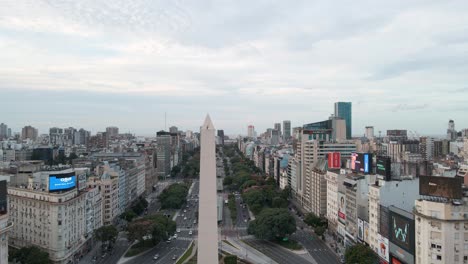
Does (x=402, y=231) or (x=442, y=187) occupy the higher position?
(x=442, y=187)

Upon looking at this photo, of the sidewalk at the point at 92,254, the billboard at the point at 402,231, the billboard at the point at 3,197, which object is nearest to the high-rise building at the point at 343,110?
the sidewalk at the point at 92,254

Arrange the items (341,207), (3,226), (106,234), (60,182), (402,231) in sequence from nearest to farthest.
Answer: (3,226) → (402,231) → (60,182) → (106,234) → (341,207)

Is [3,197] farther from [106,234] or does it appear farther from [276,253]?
[276,253]

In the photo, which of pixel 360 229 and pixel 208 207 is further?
pixel 360 229

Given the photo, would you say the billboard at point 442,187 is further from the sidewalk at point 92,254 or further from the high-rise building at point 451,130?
the high-rise building at point 451,130

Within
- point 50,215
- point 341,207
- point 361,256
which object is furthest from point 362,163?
Answer: point 50,215

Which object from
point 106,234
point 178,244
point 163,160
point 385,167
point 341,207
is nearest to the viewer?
point 385,167

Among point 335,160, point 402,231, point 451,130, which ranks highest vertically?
point 451,130
